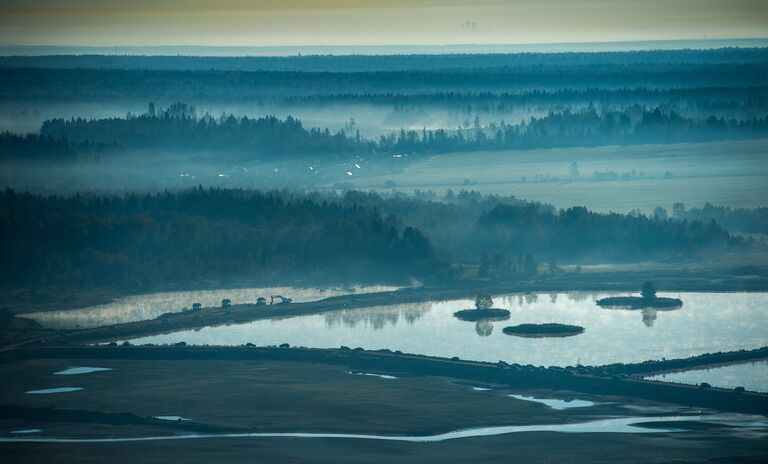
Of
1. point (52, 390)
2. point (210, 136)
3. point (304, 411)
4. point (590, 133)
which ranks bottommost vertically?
point (304, 411)

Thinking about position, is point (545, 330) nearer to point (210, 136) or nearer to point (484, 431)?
point (484, 431)

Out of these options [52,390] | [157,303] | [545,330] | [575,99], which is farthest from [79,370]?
[575,99]

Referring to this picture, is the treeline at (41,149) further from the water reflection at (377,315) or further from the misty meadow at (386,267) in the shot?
the water reflection at (377,315)

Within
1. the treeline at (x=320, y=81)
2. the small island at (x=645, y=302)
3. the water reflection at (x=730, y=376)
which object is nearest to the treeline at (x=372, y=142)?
the treeline at (x=320, y=81)

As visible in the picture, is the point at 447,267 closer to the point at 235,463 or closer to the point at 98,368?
the point at 98,368

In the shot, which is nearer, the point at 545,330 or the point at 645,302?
the point at 545,330

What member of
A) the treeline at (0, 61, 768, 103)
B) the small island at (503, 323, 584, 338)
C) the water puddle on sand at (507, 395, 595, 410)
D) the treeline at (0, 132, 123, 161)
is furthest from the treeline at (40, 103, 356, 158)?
the water puddle on sand at (507, 395, 595, 410)

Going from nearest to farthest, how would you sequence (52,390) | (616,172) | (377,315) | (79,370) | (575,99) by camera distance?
(52,390)
(79,370)
(377,315)
(616,172)
(575,99)
